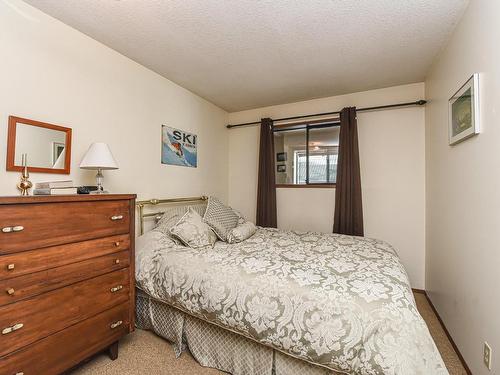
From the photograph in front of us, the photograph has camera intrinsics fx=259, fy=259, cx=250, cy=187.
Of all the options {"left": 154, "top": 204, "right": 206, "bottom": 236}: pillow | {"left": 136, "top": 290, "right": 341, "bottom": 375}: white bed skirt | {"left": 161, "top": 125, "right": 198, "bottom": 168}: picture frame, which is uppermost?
{"left": 161, "top": 125, "right": 198, "bottom": 168}: picture frame

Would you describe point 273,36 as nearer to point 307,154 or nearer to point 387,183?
point 307,154

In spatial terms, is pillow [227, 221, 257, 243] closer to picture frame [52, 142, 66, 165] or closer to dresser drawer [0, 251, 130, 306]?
dresser drawer [0, 251, 130, 306]

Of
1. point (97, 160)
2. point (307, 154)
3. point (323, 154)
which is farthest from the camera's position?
point (307, 154)

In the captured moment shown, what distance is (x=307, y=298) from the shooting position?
1419 millimetres

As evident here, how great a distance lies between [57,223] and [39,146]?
0.79 meters

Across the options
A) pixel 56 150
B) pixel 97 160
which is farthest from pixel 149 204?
pixel 56 150

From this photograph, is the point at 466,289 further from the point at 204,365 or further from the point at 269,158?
the point at 269,158

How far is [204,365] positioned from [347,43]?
2809 mm

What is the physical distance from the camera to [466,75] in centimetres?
185

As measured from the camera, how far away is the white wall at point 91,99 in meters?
1.75

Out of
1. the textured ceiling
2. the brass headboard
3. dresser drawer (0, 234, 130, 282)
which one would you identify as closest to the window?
the textured ceiling

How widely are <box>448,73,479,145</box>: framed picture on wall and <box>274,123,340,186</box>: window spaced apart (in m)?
1.53

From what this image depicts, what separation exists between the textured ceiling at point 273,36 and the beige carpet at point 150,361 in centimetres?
249

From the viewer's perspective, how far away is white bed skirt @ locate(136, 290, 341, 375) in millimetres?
1542
